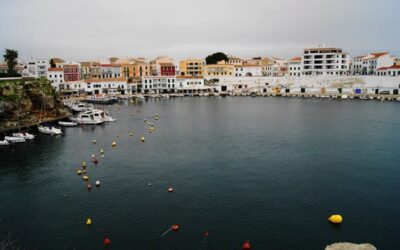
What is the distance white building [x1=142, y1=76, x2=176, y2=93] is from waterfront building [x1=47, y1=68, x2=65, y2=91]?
83.5ft

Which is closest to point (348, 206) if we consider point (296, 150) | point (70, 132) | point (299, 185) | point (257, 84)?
point (299, 185)

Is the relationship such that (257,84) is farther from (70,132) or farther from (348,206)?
(348,206)

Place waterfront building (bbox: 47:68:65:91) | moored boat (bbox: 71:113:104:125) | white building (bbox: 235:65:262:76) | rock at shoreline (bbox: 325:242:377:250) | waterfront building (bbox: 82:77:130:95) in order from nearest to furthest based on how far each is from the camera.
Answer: rock at shoreline (bbox: 325:242:377:250)
moored boat (bbox: 71:113:104:125)
waterfront building (bbox: 47:68:65:91)
waterfront building (bbox: 82:77:130:95)
white building (bbox: 235:65:262:76)

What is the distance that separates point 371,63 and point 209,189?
11775 centimetres

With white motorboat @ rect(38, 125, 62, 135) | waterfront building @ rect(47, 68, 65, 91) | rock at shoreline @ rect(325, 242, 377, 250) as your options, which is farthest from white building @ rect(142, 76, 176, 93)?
rock at shoreline @ rect(325, 242, 377, 250)

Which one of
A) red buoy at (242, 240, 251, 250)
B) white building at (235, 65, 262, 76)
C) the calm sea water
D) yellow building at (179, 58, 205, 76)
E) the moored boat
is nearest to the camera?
red buoy at (242, 240, 251, 250)

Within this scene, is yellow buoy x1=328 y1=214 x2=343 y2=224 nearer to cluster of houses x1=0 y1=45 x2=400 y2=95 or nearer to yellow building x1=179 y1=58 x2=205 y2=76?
cluster of houses x1=0 y1=45 x2=400 y2=95

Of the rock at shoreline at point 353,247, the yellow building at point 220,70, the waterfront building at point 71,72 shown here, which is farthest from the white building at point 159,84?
Result: the rock at shoreline at point 353,247

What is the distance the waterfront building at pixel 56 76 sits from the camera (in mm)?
107312

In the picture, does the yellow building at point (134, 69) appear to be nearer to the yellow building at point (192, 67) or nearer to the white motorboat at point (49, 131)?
the yellow building at point (192, 67)

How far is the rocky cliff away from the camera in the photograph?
177 ft

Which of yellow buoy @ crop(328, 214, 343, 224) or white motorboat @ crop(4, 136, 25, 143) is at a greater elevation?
white motorboat @ crop(4, 136, 25, 143)

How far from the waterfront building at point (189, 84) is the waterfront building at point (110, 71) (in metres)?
21.9

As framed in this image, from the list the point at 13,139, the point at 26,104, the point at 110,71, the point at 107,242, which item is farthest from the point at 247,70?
the point at 107,242
